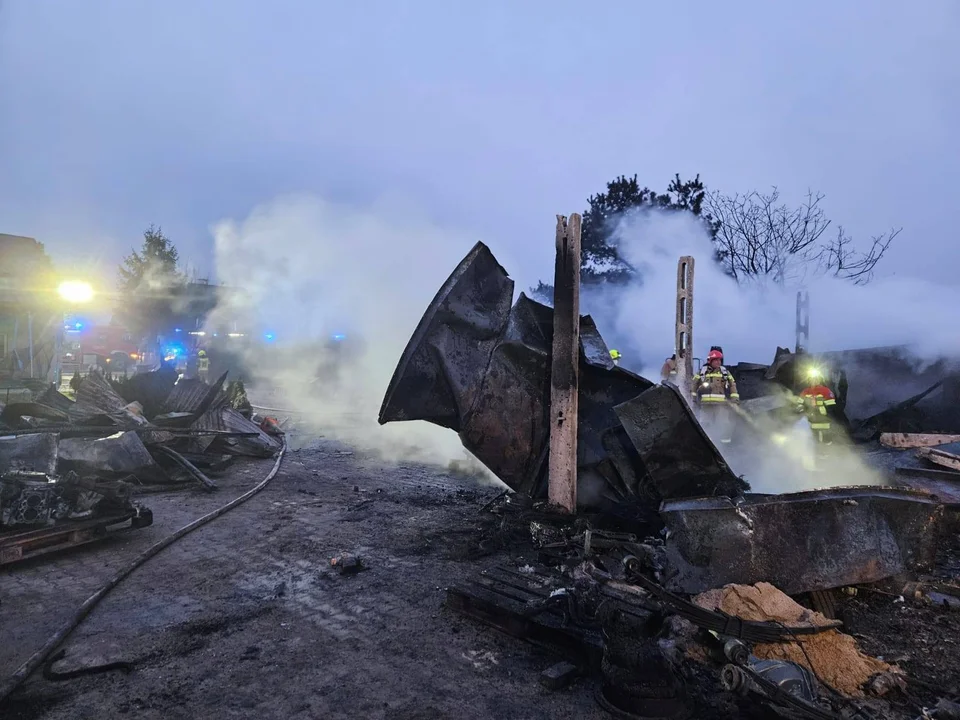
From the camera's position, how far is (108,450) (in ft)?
23.1

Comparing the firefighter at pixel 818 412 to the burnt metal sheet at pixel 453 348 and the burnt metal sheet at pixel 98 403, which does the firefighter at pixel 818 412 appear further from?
the burnt metal sheet at pixel 98 403

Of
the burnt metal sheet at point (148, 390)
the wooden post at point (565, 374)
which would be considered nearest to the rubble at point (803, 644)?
the wooden post at point (565, 374)

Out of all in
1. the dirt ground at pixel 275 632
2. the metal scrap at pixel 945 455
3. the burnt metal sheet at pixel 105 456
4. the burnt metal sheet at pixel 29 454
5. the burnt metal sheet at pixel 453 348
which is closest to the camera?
the dirt ground at pixel 275 632

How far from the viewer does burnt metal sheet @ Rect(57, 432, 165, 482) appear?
20.9 feet

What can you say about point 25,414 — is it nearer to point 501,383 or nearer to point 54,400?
point 54,400

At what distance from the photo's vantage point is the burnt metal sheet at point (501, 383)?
5676 mm

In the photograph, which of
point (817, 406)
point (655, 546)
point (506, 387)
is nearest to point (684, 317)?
point (817, 406)

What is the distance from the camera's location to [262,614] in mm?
4137

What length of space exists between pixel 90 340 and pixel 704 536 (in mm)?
48123

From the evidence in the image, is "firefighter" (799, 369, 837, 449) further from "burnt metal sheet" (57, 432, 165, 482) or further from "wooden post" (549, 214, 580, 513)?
"burnt metal sheet" (57, 432, 165, 482)

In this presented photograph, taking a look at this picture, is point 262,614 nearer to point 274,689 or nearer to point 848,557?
point 274,689

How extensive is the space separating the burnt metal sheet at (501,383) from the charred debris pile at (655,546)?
0.05 ft

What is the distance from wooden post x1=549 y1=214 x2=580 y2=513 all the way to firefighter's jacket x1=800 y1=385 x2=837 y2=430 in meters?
5.65

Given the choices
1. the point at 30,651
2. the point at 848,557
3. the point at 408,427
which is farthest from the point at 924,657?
the point at 408,427
